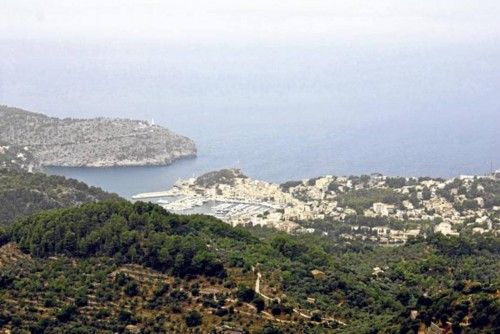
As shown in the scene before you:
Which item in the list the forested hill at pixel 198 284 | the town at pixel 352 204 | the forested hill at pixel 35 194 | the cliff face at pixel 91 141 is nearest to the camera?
the forested hill at pixel 198 284

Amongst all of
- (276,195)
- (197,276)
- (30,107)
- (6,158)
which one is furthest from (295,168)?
(197,276)

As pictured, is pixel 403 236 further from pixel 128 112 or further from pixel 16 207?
pixel 128 112

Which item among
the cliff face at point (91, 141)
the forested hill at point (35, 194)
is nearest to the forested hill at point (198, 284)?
the forested hill at point (35, 194)

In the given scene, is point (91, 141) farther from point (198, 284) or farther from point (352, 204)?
point (198, 284)

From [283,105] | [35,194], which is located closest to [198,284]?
[35,194]

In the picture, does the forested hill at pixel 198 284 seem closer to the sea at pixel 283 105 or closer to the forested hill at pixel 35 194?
the forested hill at pixel 35 194

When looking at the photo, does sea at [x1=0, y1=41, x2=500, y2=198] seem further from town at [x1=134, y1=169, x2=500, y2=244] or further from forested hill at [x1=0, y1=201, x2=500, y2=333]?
forested hill at [x1=0, y1=201, x2=500, y2=333]

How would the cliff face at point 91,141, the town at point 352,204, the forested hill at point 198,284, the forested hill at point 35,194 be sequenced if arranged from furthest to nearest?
the cliff face at point 91,141 < the town at point 352,204 < the forested hill at point 35,194 < the forested hill at point 198,284
